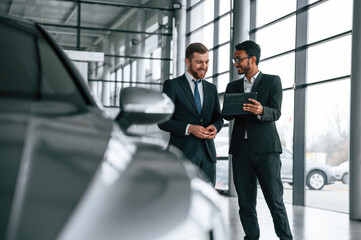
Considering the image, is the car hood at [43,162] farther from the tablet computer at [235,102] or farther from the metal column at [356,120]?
the metal column at [356,120]

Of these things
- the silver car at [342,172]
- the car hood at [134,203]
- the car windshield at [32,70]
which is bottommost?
the silver car at [342,172]

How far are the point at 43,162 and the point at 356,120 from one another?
22.9ft

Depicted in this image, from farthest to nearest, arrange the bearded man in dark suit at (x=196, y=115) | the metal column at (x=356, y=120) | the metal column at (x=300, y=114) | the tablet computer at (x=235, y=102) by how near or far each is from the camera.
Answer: the metal column at (x=300, y=114), the metal column at (x=356, y=120), the tablet computer at (x=235, y=102), the bearded man in dark suit at (x=196, y=115)

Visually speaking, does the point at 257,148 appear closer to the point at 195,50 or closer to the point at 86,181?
the point at 195,50

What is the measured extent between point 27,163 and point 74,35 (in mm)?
16723

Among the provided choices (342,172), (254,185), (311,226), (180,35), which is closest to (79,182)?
(254,185)

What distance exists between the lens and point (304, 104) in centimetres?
1009

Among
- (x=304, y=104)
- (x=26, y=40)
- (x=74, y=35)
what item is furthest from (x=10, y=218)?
(x=74, y=35)

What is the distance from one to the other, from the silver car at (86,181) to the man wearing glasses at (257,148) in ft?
7.54

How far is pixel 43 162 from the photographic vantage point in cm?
102

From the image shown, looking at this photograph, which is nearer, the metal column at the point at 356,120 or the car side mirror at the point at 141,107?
the car side mirror at the point at 141,107

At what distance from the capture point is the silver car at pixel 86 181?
0.89 meters

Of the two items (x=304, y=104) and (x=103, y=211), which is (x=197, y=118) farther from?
(x=304, y=104)

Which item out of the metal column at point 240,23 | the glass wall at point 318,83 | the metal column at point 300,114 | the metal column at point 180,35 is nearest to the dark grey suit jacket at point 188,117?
the glass wall at point 318,83
